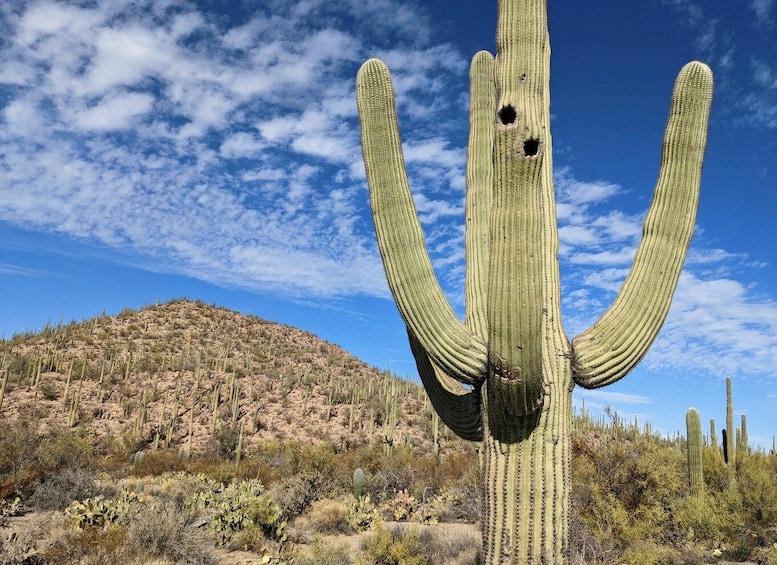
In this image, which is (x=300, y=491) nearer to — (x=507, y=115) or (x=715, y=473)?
(x=715, y=473)

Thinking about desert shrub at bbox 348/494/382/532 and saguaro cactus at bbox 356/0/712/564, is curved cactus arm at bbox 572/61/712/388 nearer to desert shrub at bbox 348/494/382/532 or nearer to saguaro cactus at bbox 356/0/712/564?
saguaro cactus at bbox 356/0/712/564

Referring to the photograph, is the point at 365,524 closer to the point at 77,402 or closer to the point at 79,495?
the point at 79,495

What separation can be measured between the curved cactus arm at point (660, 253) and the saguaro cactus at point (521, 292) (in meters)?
0.01

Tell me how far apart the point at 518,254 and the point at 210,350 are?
3193 centimetres

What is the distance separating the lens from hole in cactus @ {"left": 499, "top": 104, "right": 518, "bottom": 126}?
393 centimetres

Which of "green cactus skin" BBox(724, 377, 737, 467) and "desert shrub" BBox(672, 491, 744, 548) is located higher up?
"green cactus skin" BBox(724, 377, 737, 467)

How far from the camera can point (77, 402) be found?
76.5ft

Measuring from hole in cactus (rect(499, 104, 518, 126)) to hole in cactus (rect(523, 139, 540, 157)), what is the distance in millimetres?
254

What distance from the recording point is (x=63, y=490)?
1055 centimetres

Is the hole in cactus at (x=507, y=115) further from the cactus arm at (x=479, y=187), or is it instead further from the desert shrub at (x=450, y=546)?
the desert shrub at (x=450, y=546)

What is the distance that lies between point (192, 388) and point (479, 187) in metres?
25.1

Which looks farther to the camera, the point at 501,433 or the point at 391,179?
the point at 391,179

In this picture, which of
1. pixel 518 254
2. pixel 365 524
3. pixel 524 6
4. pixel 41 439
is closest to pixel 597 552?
pixel 365 524

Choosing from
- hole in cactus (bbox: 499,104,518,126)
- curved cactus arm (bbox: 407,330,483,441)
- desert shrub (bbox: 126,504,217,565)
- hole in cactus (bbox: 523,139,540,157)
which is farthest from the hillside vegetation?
hole in cactus (bbox: 499,104,518,126)
